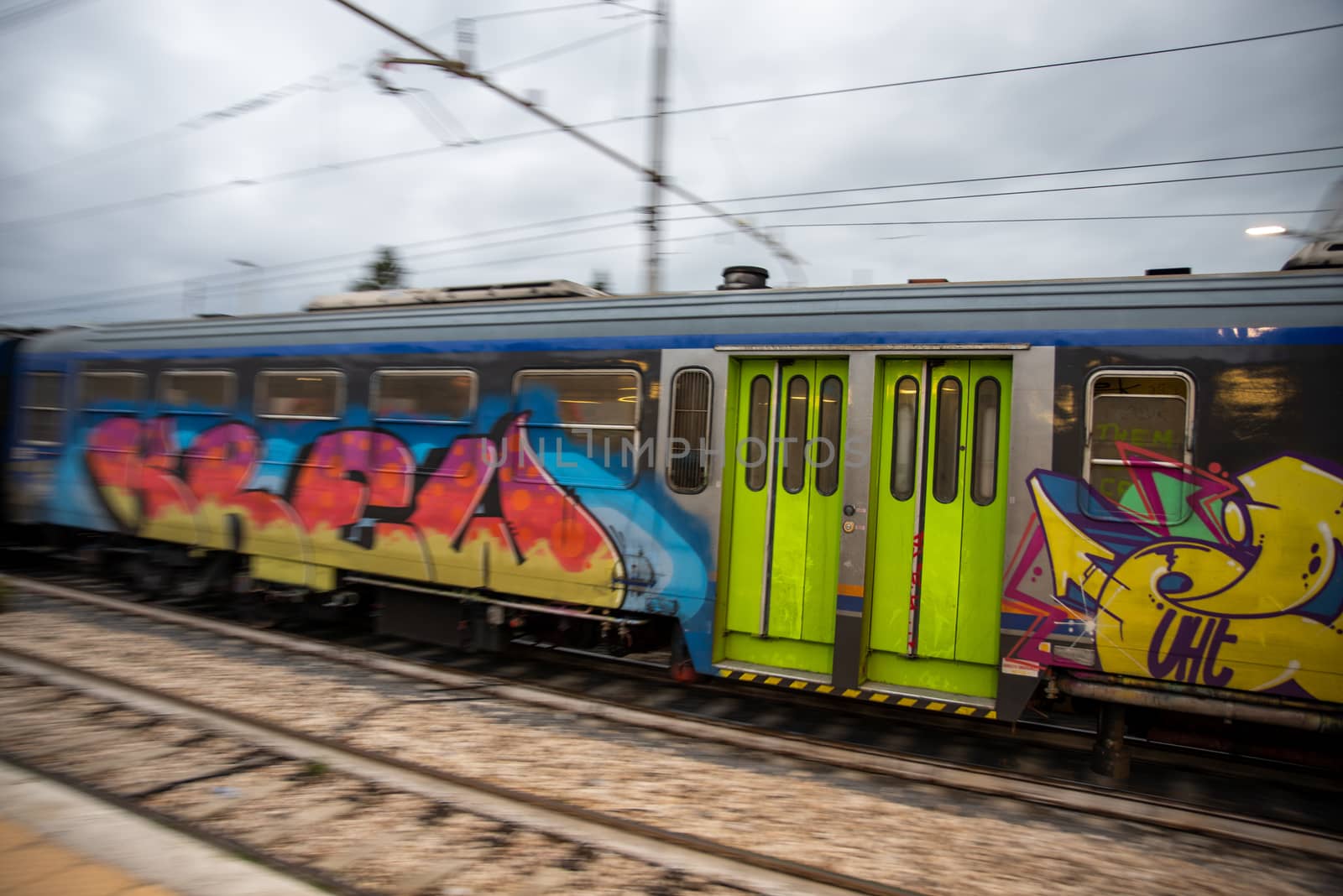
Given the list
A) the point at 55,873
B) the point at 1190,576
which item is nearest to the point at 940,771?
the point at 1190,576

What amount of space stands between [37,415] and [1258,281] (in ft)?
48.0

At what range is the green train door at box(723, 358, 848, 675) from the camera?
6.26 m

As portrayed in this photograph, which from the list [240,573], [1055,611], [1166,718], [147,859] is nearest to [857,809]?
[1055,611]

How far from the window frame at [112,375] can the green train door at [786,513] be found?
836cm

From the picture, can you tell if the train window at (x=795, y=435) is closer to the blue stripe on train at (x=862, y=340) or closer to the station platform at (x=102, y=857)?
the blue stripe on train at (x=862, y=340)

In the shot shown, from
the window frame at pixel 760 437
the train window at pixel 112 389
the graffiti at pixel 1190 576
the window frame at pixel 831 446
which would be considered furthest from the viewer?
the train window at pixel 112 389

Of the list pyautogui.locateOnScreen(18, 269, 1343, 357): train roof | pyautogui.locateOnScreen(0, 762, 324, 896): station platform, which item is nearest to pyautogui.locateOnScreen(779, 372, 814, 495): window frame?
pyautogui.locateOnScreen(18, 269, 1343, 357): train roof

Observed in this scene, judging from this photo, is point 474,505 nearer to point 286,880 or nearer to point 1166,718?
point 286,880

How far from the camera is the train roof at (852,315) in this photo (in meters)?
5.19

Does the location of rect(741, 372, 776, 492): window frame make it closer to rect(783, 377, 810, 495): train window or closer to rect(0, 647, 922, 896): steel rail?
rect(783, 377, 810, 495): train window

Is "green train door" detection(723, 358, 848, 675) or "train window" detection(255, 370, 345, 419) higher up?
"train window" detection(255, 370, 345, 419)

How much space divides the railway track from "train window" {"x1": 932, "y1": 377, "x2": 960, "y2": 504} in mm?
1910

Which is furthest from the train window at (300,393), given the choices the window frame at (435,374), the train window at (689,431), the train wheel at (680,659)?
the train wheel at (680,659)

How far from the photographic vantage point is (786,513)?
6414 millimetres
